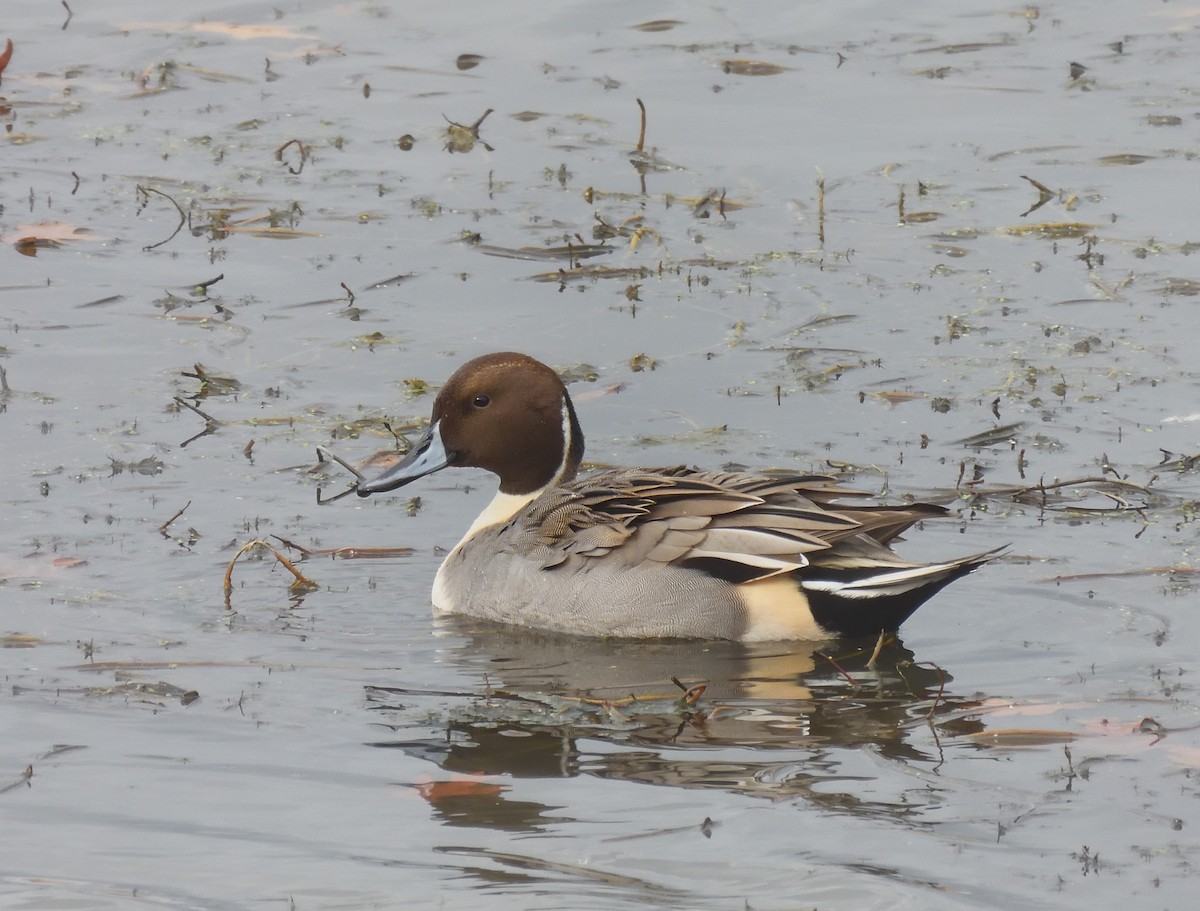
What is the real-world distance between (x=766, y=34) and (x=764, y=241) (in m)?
3.85

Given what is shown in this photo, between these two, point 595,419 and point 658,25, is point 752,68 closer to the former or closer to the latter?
point 658,25

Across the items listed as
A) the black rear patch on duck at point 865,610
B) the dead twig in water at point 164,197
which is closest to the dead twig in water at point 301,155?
the dead twig in water at point 164,197

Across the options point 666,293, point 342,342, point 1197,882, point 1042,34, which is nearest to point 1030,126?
point 1042,34

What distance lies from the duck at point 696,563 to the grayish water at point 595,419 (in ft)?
0.43

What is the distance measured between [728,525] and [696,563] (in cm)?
17

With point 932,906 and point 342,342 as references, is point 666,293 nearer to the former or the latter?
point 342,342

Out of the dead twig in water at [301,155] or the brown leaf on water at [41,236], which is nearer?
the brown leaf on water at [41,236]

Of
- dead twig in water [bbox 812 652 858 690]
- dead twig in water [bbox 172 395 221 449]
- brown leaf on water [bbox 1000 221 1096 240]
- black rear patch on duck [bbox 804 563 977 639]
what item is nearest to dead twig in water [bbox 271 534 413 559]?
dead twig in water [bbox 172 395 221 449]

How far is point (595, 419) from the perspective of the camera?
335 inches

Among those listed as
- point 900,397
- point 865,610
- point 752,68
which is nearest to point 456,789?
point 865,610

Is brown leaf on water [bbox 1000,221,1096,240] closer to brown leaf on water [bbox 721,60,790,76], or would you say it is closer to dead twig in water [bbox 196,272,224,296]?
brown leaf on water [bbox 721,60,790,76]

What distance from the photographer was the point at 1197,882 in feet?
14.4

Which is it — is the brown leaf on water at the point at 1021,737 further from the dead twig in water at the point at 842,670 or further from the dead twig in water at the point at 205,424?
the dead twig in water at the point at 205,424

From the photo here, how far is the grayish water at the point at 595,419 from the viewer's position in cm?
480
